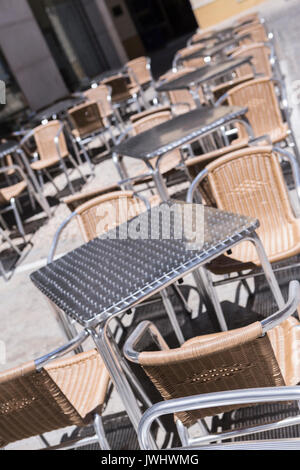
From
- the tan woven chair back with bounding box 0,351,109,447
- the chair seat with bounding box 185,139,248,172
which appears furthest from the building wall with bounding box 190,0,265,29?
the tan woven chair back with bounding box 0,351,109,447

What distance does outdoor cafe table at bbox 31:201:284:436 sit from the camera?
A: 6.05ft

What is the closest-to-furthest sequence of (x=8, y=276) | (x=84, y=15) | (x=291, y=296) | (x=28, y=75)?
(x=291, y=296) < (x=8, y=276) < (x=28, y=75) < (x=84, y=15)

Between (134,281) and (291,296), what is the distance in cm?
55

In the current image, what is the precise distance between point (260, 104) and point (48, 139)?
124 inches

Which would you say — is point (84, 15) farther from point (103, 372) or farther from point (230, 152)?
point (103, 372)

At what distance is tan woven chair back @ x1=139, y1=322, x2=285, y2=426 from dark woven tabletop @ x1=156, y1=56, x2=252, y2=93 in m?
3.99

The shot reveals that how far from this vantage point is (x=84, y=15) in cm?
1516

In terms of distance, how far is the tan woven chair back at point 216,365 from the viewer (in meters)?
1.38

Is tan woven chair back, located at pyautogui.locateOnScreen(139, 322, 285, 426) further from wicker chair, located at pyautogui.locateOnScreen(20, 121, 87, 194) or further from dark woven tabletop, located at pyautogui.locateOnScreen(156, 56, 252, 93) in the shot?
wicker chair, located at pyautogui.locateOnScreen(20, 121, 87, 194)

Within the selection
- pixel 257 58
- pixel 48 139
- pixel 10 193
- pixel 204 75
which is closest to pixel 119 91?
pixel 48 139

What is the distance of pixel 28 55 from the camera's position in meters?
11.1

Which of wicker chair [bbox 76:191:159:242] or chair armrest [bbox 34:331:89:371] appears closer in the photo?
chair armrest [bbox 34:331:89:371]

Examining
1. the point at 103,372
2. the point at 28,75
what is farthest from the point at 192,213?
the point at 28,75

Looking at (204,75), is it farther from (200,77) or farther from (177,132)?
(177,132)
